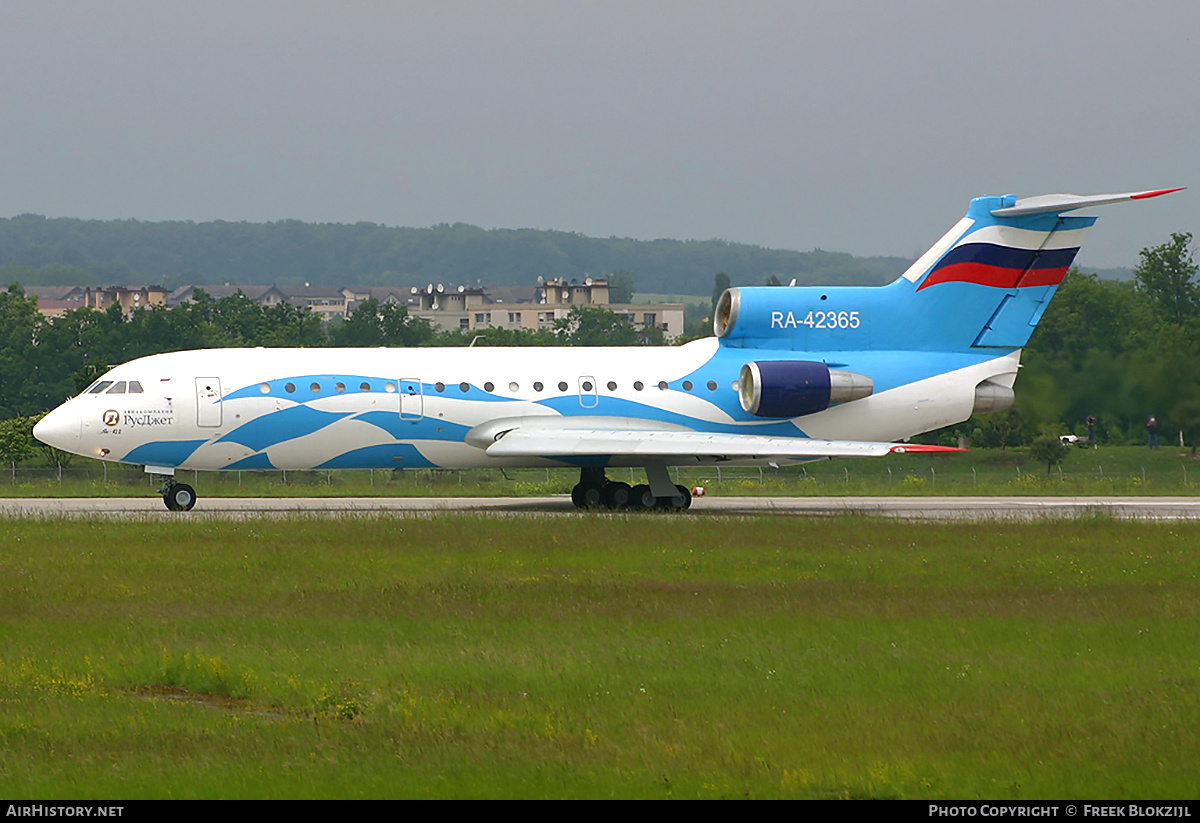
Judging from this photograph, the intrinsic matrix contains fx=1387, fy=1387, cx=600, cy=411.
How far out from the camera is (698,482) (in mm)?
45188

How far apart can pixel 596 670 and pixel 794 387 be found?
19.1 meters

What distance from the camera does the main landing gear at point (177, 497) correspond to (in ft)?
101

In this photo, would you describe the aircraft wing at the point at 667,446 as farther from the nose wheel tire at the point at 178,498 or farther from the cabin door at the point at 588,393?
the nose wheel tire at the point at 178,498

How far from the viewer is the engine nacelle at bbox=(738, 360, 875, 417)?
31.6 meters

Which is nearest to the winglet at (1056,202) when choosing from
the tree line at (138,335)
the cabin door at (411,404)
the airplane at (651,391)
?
the airplane at (651,391)

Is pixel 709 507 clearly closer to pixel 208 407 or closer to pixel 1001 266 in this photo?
pixel 1001 266

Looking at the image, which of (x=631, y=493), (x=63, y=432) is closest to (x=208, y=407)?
(x=63, y=432)

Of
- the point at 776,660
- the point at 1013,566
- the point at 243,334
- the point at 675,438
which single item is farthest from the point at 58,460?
the point at 243,334

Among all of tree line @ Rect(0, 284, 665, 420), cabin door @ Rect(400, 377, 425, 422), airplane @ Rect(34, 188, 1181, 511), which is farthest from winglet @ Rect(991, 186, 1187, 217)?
tree line @ Rect(0, 284, 665, 420)

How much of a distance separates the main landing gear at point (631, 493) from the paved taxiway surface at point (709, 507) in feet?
1.39

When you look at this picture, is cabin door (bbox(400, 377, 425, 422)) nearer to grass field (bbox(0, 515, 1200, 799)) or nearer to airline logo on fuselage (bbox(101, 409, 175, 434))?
airline logo on fuselage (bbox(101, 409, 175, 434))

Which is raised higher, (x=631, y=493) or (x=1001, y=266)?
(x=1001, y=266)
